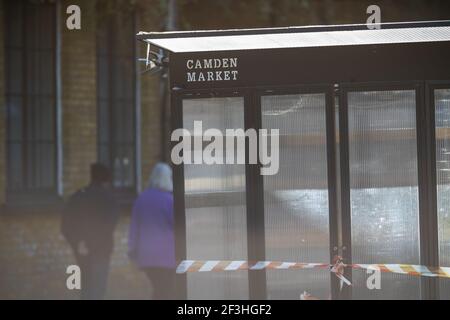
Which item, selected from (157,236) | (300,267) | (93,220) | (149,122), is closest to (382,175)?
(300,267)

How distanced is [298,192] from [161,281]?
212 cm

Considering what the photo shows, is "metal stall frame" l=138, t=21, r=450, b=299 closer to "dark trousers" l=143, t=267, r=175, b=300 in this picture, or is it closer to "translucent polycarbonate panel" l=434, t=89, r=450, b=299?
"translucent polycarbonate panel" l=434, t=89, r=450, b=299

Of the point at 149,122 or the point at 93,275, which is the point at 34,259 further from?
the point at 149,122

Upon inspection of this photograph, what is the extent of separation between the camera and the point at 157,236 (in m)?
7.91

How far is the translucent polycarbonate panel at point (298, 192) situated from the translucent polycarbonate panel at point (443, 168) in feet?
2.68

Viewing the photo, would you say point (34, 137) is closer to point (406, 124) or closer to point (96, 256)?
point (96, 256)

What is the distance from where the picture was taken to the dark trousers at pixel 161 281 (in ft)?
26.3

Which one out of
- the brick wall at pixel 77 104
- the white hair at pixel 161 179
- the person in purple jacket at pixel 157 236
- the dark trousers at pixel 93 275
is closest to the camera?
the person in purple jacket at pixel 157 236

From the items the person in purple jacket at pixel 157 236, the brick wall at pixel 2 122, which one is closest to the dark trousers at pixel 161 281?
the person in purple jacket at pixel 157 236

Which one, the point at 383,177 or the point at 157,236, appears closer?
the point at 383,177

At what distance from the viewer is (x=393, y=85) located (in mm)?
6461

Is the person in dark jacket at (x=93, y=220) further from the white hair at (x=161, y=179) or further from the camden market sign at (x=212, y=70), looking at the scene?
the camden market sign at (x=212, y=70)

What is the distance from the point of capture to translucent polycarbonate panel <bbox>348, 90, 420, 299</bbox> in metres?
6.48

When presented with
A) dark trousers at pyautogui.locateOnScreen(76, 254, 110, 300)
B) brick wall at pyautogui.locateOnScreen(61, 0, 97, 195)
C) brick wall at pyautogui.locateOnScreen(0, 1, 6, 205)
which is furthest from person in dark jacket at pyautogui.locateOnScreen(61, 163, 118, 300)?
brick wall at pyautogui.locateOnScreen(61, 0, 97, 195)
